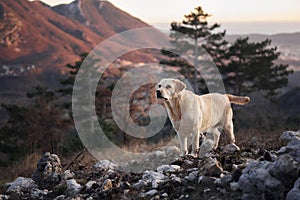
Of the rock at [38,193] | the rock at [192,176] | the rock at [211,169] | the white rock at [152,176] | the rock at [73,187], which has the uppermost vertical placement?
the rock at [211,169]

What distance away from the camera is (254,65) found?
→ 106ft

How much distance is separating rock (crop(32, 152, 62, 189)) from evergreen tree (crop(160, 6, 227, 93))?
25.3m

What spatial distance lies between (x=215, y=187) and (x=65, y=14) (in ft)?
536

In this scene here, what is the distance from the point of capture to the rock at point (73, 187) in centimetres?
575

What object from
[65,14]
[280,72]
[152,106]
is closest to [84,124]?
[152,106]

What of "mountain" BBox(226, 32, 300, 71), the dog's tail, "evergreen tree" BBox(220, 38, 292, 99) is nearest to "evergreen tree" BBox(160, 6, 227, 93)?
"evergreen tree" BBox(220, 38, 292, 99)

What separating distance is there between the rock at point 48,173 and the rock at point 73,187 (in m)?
0.61

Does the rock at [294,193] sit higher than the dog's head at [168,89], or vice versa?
the dog's head at [168,89]

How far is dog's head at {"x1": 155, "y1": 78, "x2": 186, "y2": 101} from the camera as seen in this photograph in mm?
7133

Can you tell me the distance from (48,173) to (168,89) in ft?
8.41

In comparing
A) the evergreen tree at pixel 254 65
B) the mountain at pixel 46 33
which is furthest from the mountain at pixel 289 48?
the evergreen tree at pixel 254 65

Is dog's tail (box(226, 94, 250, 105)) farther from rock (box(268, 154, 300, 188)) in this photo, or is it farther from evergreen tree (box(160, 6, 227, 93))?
evergreen tree (box(160, 6, 227, 93))

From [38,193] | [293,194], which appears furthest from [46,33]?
[293,194]

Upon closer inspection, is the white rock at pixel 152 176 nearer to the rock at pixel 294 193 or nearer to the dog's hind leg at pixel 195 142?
the dog's hind leg at pixel 195 142
